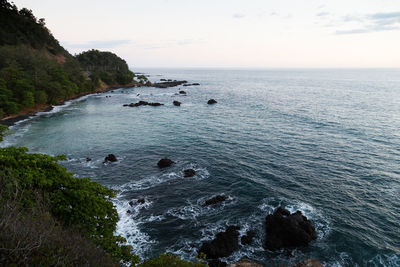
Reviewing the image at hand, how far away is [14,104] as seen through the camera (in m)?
56.9

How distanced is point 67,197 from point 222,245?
13.6 meters

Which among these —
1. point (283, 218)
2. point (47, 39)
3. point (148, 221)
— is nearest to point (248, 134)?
point (283, 218)

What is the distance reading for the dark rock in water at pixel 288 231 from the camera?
68.1 feet

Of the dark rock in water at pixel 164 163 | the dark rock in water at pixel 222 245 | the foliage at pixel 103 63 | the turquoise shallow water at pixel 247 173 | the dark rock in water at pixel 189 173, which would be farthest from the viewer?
the foliage at pixel 103 63

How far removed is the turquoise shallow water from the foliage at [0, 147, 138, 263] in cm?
641

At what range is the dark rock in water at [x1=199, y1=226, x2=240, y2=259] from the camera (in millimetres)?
19703

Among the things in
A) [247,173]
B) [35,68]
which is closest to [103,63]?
[35,68]

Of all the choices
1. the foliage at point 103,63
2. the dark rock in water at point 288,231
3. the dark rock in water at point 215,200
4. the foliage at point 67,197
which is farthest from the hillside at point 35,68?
the dark rock in water at point 288,231

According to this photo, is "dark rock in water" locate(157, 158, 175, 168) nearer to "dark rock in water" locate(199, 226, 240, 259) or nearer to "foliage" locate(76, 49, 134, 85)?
"dark rock in water" locate(199, 226, 240, 259)

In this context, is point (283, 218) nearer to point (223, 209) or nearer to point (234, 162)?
point (223, 209)

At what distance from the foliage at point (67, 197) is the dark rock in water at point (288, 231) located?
13.2 m

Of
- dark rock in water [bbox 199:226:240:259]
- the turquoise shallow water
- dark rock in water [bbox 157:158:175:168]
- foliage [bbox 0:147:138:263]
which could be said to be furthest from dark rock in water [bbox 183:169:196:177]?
foliage [bbox 0:147:138:263]

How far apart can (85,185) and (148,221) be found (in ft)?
31.7

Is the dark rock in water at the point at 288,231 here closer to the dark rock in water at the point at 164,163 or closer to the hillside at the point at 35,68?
the dark rock in water at the point at 164,163
